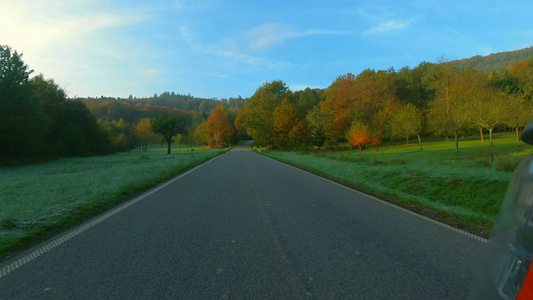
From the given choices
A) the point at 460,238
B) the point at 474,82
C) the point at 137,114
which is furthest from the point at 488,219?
the point at 137,114

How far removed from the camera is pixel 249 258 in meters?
4.53

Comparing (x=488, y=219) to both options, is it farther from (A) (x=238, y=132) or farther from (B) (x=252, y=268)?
(A) (x=238, y=132)

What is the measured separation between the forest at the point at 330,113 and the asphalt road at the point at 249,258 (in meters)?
38.7

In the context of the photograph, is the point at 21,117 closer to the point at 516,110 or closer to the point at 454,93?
the point at 454,93

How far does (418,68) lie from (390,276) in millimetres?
89431

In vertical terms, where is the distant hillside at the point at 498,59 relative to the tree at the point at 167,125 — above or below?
above

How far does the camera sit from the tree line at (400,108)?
40.6m

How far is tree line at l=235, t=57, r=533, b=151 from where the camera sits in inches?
1597

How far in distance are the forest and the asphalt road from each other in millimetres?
38693

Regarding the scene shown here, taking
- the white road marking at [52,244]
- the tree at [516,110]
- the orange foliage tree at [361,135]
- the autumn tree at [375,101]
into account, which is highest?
the autumn tree at [375,101]

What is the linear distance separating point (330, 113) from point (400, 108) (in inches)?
741

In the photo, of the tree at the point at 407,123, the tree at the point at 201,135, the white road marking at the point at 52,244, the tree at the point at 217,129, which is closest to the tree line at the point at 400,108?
the tree at the point at 407,123

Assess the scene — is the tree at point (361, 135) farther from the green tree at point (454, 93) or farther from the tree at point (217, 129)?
the tree at point (217, 129)

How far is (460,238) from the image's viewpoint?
5609 millimetres
